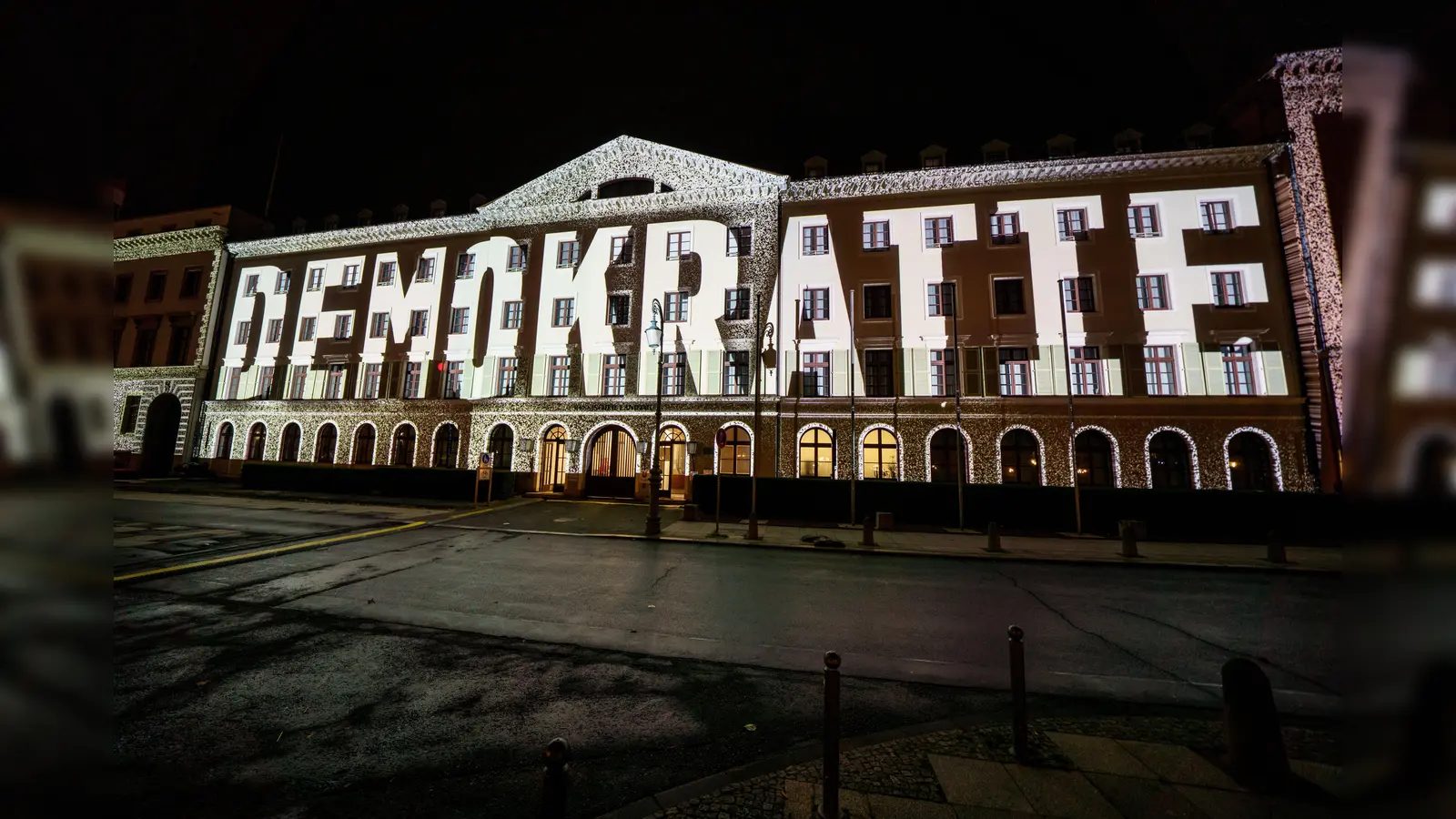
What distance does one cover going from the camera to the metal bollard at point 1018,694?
402cm

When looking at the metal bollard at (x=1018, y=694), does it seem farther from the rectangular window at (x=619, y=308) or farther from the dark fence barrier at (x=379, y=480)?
the rectangular window at (x=619, y=308)

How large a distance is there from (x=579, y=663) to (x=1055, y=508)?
16.6 m

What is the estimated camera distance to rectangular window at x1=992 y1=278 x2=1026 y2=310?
2184 centimetres

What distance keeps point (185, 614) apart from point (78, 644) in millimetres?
8674

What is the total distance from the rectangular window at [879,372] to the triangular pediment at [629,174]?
9.05 m

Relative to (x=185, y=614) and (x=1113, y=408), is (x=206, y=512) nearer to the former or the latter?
(x=185, y=614)

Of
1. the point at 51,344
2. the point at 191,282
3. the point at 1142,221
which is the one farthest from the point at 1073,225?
the point at 191,282

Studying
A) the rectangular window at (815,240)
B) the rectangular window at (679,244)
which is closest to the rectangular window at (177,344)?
the rectangular window at (679,244)

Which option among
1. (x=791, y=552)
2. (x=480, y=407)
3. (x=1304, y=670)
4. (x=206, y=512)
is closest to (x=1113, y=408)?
(x=791, y=552)

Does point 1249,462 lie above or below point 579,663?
above

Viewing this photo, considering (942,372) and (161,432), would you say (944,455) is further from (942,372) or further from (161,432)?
(161,432)

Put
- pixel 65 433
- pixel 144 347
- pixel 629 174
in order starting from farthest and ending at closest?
pixel 144 347
pixel 629 174
pixel 65 433

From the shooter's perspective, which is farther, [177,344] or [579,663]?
[177,344]

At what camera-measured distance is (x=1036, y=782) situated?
372 cm
